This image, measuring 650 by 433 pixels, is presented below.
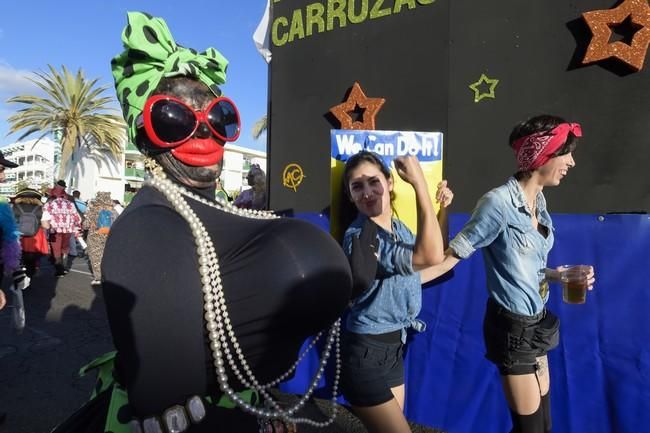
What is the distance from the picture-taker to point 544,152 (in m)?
2.01

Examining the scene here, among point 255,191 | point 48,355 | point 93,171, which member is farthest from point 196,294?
point 93,171

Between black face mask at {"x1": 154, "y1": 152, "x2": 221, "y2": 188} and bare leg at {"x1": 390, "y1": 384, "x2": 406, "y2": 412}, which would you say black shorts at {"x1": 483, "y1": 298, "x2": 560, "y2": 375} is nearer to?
bare leg at {"x1": 390, "y1": 384, "x2": 406, "y2": 412}

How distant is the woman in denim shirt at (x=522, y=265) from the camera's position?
2.00 m

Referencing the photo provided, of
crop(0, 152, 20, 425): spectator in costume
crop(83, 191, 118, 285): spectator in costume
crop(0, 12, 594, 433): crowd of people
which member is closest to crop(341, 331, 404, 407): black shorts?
crop(0, 12, 594, 433): crowd of people

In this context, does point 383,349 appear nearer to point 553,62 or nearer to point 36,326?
point 553,62

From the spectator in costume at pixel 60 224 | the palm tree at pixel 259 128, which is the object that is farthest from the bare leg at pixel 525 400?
the palm tree at pixel 259 128

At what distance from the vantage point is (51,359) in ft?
13.5

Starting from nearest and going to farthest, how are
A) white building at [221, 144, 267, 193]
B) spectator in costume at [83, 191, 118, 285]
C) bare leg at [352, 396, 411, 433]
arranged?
bare leg at [352, 396, 411, 433] → spectator in costume at [83, 191, 118, 285] → white building at [221, 144, 267, 193]

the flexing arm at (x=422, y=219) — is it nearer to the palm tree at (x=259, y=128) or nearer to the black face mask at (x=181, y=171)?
the black face mask at (x=181, y=171)

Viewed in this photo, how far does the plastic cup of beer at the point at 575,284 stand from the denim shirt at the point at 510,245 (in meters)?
0.18

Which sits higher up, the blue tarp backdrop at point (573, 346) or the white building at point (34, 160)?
the white building at point (34, 160)

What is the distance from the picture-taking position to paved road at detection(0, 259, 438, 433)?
305 cm

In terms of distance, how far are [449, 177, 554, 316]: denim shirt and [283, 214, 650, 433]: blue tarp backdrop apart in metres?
0.58

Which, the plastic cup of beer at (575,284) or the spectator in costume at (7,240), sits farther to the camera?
the spectator in costume at (7,240)
